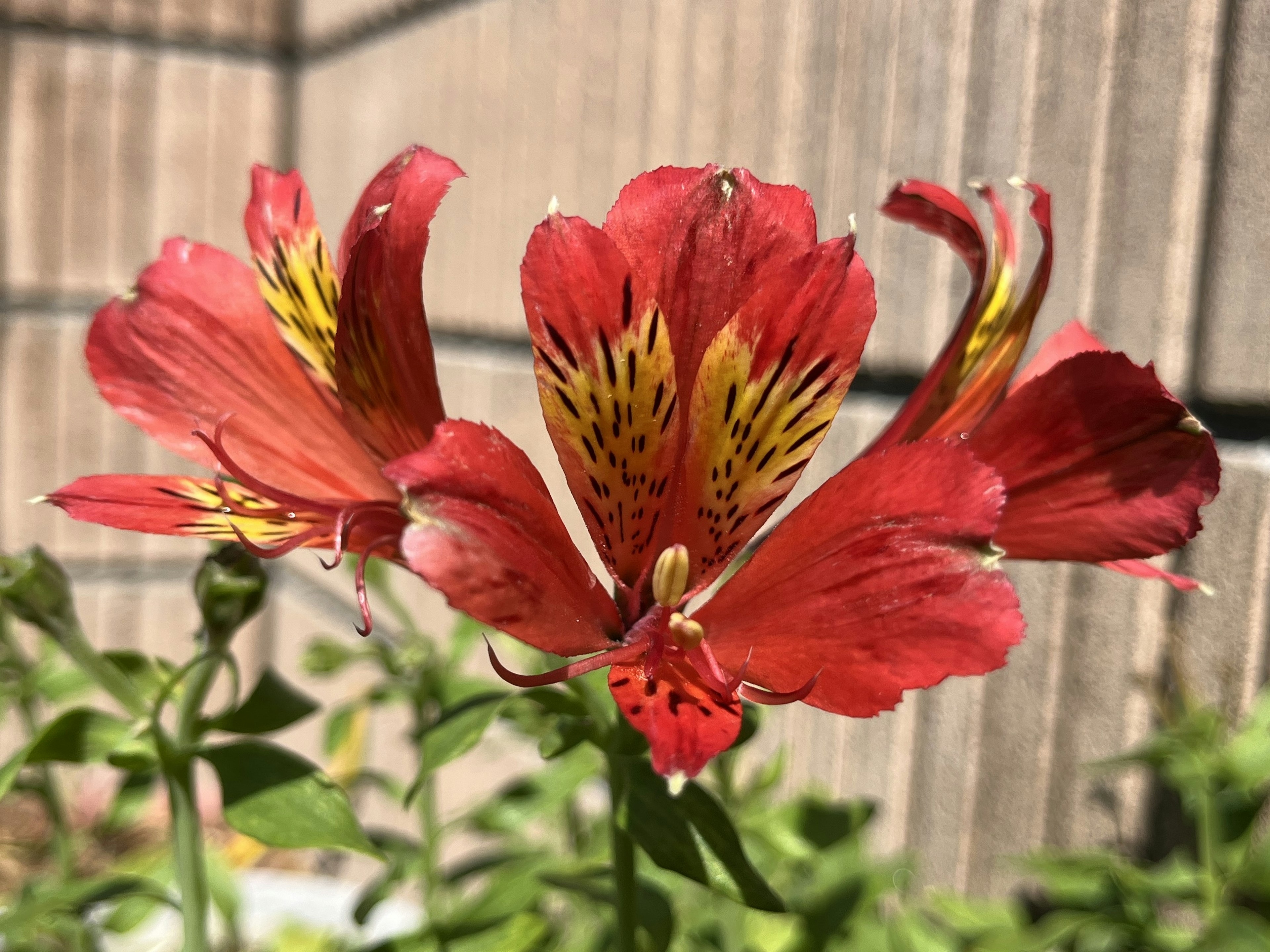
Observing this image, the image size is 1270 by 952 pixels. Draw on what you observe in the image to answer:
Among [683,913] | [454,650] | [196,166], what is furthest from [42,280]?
[683,913]

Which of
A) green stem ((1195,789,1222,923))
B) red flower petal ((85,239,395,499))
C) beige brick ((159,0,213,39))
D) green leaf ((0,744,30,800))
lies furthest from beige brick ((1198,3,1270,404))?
beige brick ((159,0,213,39))

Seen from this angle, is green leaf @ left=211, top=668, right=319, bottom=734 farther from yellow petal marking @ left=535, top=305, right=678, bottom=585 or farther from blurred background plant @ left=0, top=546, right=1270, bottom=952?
yellow petal marking @ left=535, top=305, right=678, bottom=585

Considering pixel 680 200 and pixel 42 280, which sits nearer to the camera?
pixel 680 200

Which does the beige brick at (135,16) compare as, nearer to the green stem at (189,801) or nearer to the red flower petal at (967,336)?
the green stem at (189,801)

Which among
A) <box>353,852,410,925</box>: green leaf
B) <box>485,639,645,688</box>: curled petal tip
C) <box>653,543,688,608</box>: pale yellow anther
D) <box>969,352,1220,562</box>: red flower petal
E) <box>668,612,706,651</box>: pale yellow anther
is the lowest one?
<box>353,852,410,925</box>: green leaf

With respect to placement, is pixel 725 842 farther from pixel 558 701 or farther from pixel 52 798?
pixel 52 798

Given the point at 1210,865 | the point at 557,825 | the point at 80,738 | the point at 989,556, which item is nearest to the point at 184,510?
the point at 80,738

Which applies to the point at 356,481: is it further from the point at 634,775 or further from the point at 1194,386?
the point at 1194,386
